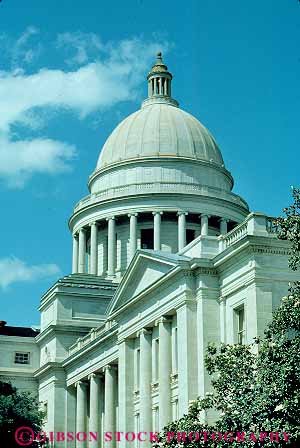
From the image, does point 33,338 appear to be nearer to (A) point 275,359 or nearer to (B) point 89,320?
(B) point 89,320

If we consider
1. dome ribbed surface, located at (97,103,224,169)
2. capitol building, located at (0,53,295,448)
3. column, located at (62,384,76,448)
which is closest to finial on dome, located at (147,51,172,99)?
capitol building, located at (0,53,295,448)

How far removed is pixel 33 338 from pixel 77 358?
1358 cm

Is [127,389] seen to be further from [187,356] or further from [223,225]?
[223,225]

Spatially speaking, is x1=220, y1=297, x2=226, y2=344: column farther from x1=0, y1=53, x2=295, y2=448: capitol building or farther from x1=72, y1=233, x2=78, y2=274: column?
x1=72, y1=233, x2=78, y2=274: column

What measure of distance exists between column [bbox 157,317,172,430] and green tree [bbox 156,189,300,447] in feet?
59.0

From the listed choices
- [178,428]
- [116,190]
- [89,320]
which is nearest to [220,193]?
[116,190]

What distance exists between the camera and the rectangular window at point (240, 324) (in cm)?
5575

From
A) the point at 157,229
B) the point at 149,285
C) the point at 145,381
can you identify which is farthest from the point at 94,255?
the point at 149,285

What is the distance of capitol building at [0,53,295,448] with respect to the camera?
56906mm

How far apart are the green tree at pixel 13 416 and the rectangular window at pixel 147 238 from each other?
1042 inches

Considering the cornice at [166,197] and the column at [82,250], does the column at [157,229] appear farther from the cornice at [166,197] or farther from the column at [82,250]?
the column at [82,250]

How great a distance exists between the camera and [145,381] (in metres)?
65.6

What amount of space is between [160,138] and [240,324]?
4628 centimetres

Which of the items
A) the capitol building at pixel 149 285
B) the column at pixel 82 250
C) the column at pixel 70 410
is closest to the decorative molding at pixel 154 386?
the capitol building at pixel 149 285
